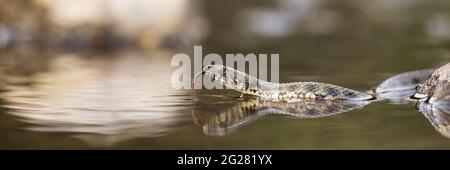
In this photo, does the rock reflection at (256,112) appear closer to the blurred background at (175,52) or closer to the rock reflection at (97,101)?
the blurred background at (175,52)

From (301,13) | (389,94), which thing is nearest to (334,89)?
(389,94)

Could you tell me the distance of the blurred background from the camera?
16.4 ft

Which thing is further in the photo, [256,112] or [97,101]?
[97,101]

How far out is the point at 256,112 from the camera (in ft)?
19.0

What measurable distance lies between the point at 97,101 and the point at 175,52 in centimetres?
467

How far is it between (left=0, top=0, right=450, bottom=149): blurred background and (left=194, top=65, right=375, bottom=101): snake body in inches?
7.9

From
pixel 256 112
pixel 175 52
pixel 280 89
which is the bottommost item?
pixel 256 112

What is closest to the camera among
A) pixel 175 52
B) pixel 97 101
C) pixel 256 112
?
pixel 256 112

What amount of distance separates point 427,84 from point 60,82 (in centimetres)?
319

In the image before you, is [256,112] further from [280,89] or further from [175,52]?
[175,52]

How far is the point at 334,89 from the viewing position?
619 centimetres

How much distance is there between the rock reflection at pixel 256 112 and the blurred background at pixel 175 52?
93 mm

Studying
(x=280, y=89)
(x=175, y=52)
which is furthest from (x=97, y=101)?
(x=175, y=52)

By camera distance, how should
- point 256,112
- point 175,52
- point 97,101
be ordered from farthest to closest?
point 175,52, point 97,101, point 256,112
